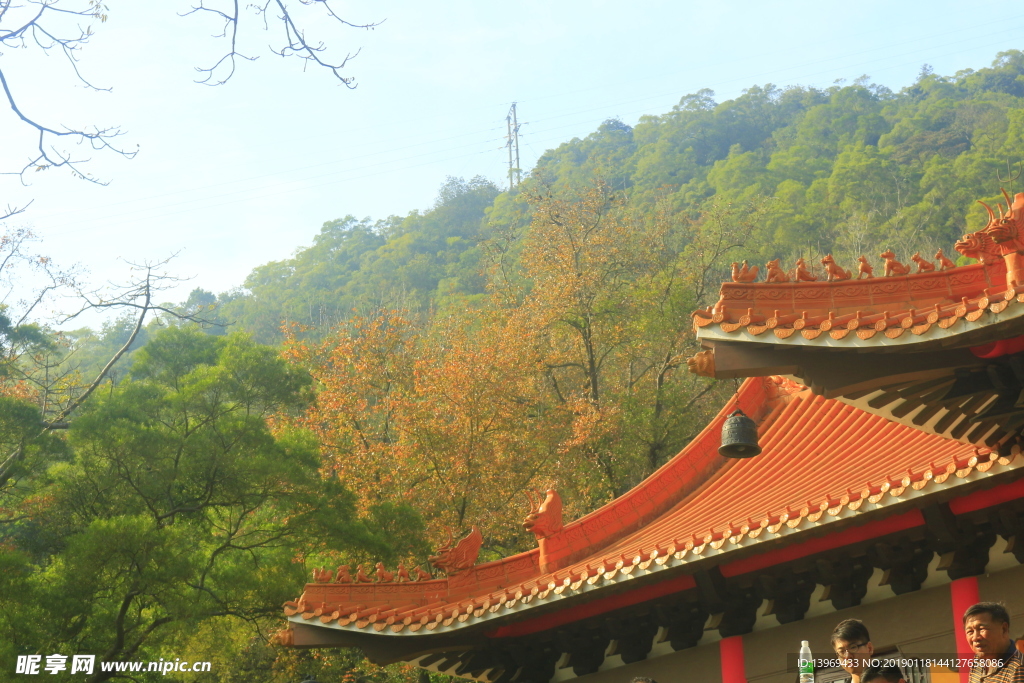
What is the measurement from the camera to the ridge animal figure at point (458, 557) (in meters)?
7.82

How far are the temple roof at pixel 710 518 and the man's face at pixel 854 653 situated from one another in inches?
56.2

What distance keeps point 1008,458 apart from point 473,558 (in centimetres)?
424

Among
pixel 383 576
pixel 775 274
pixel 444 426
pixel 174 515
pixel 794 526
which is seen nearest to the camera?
pixel 775 274

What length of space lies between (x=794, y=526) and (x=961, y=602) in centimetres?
113

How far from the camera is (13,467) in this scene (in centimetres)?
1277

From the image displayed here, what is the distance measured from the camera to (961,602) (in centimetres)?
574

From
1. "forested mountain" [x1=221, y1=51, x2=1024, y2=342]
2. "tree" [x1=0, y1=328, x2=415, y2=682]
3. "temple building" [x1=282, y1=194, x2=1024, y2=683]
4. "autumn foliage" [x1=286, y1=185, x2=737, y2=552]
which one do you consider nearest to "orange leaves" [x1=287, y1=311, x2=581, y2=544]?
"autumn foliage" [x1=286, y1=185, x2=737, y2=552]

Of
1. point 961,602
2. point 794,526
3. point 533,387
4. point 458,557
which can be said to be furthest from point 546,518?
point 533,387

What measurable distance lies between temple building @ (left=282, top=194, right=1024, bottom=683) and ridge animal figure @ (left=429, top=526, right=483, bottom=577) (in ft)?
0.06

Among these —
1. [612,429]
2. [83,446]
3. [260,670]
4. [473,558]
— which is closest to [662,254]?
[612,429]

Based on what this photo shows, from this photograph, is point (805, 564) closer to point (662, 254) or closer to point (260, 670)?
point (260, 670)

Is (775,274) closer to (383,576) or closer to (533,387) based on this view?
(383,576)

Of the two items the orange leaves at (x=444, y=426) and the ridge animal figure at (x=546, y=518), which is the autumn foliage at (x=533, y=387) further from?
the ridge animal figure at (x=546, y=518)

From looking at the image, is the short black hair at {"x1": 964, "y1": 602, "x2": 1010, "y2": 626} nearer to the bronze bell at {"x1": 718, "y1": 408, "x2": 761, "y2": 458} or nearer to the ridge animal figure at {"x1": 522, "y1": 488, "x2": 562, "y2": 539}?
the bronze bell at {"x1": 718, "y1": 408, "x2": 761, "y2": 458}
